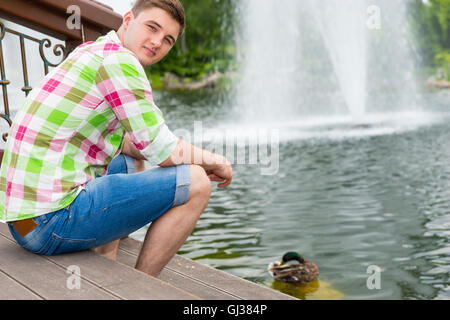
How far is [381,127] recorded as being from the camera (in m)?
13.9

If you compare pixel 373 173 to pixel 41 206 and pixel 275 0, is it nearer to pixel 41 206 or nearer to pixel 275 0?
pixel 41 206

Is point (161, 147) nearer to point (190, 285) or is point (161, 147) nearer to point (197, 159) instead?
point (197, 159)

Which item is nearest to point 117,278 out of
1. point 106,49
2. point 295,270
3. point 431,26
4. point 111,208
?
point 111,208

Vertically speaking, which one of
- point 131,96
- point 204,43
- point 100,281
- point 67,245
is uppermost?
point 204,43

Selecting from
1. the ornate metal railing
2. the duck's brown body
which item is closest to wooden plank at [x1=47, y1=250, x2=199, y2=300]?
the ornate metal railing

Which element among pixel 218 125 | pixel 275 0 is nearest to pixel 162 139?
pixel 218 125

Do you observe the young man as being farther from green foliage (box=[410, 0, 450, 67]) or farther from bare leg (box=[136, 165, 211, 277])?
green foliage (box=[410, 0, 450, 67])

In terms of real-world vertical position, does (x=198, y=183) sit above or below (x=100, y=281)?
above

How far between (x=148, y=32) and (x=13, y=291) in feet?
3.83

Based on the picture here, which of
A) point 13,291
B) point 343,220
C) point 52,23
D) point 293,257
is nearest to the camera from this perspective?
point 13,291

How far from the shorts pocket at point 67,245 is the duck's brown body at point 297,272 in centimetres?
260

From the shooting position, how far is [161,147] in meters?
2.33

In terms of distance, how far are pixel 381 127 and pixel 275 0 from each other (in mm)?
11199

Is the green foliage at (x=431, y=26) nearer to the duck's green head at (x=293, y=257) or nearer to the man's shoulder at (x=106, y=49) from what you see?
the duck's green head at (x=293, y=257)
